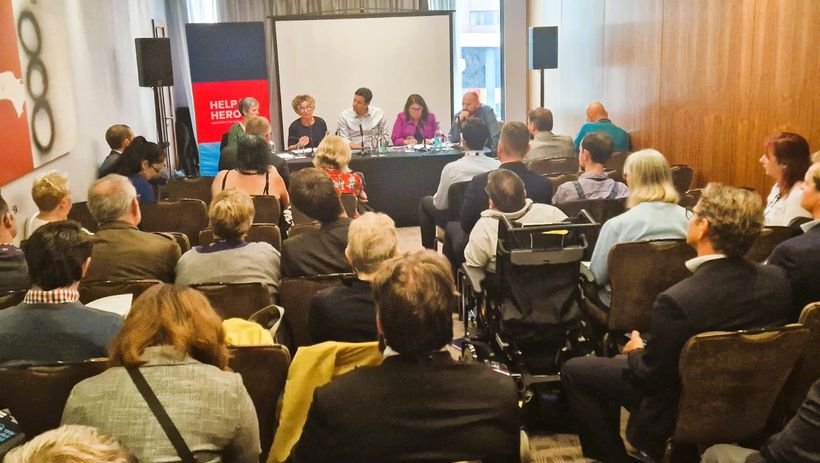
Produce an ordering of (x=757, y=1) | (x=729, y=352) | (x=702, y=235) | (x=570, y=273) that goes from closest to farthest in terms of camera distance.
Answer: (x=729, y=352) < (x=702, y=235) < (x=570, y=273) < (x=757, y=1)

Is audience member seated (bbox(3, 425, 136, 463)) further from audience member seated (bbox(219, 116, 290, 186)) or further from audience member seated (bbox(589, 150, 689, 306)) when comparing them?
audience member seated (bbox(219, 116, 290, 186))

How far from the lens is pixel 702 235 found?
2654 millimetres

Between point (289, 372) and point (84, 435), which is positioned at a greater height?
point (84, 435)

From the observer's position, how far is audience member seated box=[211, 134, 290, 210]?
5.25 metres

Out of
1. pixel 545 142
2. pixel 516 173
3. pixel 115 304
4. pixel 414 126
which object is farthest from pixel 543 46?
pixel 115 304

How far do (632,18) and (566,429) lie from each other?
18.1ft

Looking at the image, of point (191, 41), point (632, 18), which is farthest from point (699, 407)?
point (191, 41)

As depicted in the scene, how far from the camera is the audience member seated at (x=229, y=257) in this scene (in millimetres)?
3400

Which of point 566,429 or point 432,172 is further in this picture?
point 432,172

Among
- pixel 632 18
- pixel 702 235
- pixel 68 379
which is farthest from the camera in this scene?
pixel 632 18

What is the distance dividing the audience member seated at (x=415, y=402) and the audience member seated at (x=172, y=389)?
22 centimetres

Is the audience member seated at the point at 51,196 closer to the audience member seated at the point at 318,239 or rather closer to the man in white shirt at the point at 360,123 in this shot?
the audience member seated at the point at 318,239

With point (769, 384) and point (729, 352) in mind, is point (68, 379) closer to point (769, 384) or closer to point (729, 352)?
point (729, 352)

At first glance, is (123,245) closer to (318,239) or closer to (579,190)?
(318,239)
